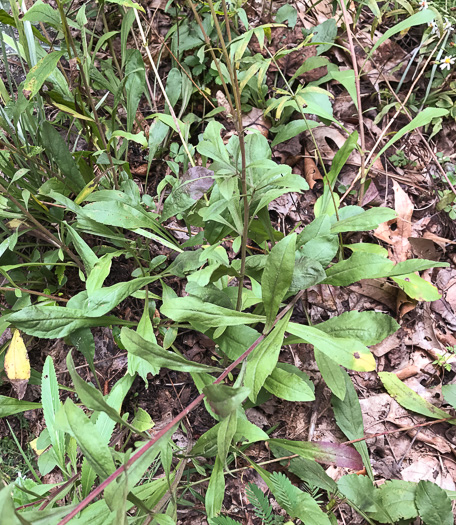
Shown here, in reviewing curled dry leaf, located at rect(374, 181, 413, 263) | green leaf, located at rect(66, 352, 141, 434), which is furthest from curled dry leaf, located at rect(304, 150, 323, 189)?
green leaf, located at rect(66, 352, 141, 434)

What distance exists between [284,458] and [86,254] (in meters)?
0.97

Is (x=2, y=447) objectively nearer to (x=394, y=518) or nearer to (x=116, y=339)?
(x=116, y=339)

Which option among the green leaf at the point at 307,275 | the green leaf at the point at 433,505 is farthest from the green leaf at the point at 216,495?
the green leaf at the point at 433,505

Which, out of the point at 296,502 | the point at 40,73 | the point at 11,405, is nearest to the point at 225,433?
the point at 296,502

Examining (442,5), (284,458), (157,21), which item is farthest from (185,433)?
(442,5)

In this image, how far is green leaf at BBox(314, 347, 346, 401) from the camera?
1.21m

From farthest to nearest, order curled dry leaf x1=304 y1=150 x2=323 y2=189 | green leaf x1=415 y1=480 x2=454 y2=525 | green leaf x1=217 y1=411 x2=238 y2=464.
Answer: curled dry leaf x1=304 y1=150 x2=323 y2=189
green leaf x1=415 y1=480 x2=454 y2=525
green leaf x1=217 y1=411 x2=238 y2=464

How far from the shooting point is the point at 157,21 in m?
1.98

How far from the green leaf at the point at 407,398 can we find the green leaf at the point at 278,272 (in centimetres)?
66

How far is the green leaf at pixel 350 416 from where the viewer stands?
4.44 feet

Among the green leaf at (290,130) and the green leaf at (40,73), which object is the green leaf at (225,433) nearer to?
the green leaf at (40,73)

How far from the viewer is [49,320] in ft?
4.13

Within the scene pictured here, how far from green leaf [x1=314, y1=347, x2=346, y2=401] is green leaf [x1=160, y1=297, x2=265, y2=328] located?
0.32 m

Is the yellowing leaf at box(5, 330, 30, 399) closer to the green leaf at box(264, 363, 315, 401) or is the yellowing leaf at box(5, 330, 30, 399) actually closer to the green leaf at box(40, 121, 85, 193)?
the green leaf at box(40, 121, 85, 193)
